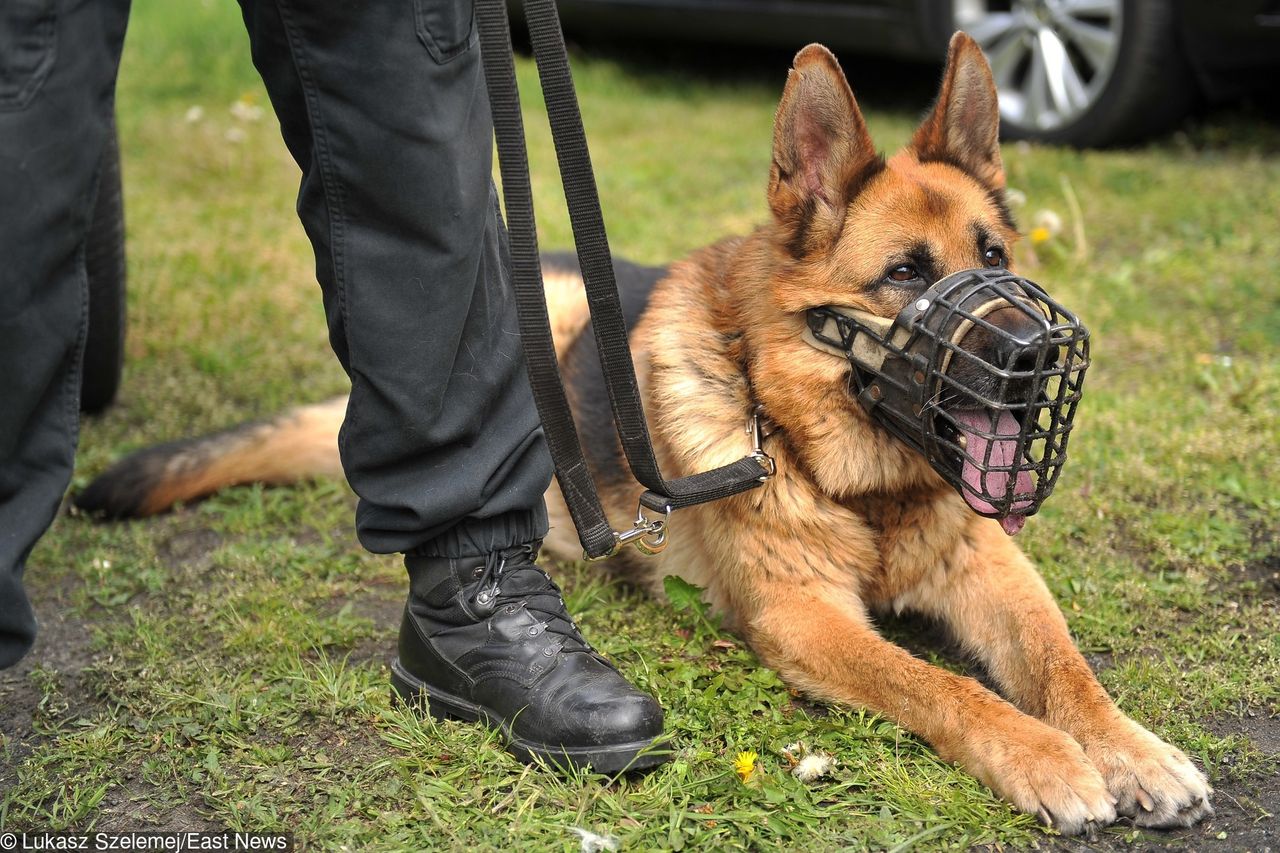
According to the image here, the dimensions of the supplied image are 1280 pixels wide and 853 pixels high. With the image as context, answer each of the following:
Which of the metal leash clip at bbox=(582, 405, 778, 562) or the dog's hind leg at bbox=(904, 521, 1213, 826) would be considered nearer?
the dog's hind leg at bbox=(904, 521, 1213, 826)

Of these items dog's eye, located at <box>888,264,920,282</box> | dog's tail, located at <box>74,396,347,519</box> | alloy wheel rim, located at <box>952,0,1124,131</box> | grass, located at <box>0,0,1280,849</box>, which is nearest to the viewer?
grass, located at <box>0,0,1280,849</box>

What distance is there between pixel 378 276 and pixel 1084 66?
18.0ft

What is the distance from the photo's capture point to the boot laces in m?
2.49

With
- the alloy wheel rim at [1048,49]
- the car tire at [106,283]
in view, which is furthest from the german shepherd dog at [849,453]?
the alloy wheel rim at [1048,49]

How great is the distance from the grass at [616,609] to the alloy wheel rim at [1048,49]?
0.47 metres

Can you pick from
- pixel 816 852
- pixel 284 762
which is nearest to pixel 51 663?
pixel 284 762

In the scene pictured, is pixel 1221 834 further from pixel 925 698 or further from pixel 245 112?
pixel 245 112

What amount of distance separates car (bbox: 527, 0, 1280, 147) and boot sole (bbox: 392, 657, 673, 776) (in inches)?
194

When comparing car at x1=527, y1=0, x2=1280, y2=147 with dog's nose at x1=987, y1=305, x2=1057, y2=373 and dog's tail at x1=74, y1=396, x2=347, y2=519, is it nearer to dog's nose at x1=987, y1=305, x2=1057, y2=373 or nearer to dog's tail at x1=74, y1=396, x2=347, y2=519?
A: dog's nose at x1=987, y1=305, x2=1057, y2=373

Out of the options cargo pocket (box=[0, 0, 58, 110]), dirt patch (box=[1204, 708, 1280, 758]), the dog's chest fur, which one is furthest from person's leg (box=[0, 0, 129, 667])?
dirt patch (box=[1204, 708, 1280, 758])

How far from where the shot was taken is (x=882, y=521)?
2783 millimetres

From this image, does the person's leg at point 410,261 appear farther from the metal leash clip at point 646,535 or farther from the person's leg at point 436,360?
the metal leash clip at point 646,535

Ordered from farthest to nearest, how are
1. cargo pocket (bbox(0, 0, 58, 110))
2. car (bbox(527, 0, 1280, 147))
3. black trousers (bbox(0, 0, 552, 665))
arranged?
car (bbox(527, 0, 1280, 147)) → black trousers (bbox(0, 0, 552, 665)) → cargo pocket (bbox(0, 0, 58, 110))

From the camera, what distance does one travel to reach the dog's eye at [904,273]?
8.59 feet
